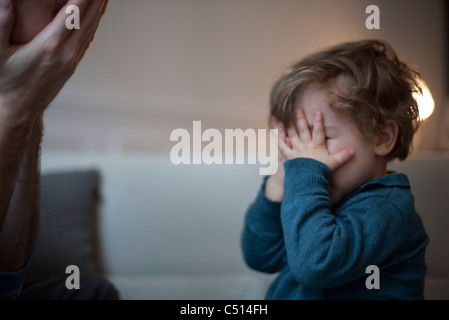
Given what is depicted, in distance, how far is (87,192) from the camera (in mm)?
1088

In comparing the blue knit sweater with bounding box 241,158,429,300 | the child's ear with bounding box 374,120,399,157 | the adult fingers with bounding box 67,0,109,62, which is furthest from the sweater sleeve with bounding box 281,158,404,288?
the adult fingers with bounding box 67,0,109,62

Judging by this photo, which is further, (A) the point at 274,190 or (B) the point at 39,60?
(A) the point at 274,190

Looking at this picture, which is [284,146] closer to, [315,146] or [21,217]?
[315,146]

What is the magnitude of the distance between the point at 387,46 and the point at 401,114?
0.14 meters

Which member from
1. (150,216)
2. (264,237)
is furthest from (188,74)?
(264,237)

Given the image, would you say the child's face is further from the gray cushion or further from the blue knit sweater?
the gray cushion

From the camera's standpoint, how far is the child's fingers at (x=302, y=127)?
63 cm

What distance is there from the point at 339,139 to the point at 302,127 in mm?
66

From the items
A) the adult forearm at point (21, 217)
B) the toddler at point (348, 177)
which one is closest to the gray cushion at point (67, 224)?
the adult forearm at point (21, 217)

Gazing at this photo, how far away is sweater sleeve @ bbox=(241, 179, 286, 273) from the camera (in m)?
0.78

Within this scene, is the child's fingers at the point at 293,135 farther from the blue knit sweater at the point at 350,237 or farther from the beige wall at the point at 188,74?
the beige wall at the point at 188,74

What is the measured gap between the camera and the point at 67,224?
1.03 m

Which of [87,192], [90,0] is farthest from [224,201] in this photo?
[90,0]
